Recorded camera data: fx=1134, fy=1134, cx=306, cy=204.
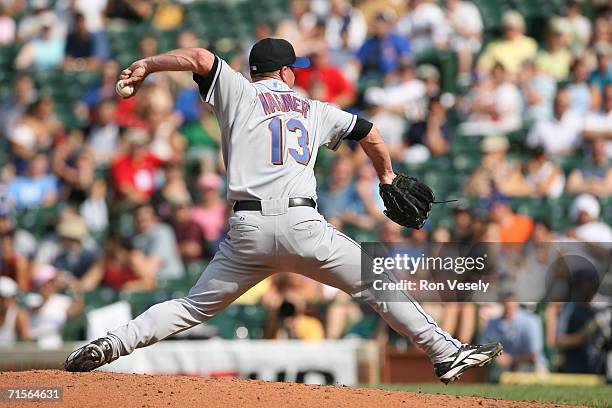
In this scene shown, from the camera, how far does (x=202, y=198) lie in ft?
37.2

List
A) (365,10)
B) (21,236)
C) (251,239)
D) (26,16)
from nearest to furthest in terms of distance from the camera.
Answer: (251,239) < (21,236) < (365,10) < (26,16)

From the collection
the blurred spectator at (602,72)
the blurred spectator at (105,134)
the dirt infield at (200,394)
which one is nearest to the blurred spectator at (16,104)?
the blurred spectator at (105,134)

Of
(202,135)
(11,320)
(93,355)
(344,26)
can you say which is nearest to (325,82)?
(344,26)

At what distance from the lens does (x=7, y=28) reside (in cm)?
1528

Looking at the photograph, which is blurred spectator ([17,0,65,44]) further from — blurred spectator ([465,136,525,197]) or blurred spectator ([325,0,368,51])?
blurred spectator ([465,136,525,197])

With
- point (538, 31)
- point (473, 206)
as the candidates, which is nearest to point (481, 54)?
point (538, 31)

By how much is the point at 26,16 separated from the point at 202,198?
5.43 meters

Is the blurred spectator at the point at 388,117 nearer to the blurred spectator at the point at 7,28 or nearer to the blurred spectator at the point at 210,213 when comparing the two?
the blurred spectator at the point at 210,213

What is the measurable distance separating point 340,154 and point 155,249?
213 centimetres

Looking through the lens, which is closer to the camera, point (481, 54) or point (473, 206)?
point (473, 206)

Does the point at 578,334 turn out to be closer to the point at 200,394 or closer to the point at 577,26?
the point at 200,394

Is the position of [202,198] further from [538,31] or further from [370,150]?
[370,150]

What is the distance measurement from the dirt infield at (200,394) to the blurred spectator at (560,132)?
19.5 ft

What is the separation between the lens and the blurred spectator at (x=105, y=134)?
12.7 m
